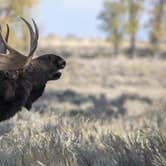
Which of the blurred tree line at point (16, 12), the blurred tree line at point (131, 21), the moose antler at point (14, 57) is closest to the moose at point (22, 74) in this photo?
the moose antler at point (14, 57)

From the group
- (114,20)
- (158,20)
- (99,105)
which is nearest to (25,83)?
(99,105)

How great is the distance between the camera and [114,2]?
6175 cm

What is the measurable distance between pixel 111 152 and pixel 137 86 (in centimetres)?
3023

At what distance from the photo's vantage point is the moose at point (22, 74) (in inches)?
348

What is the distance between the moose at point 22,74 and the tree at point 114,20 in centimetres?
5058

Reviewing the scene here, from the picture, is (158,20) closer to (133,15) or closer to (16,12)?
(133,15)

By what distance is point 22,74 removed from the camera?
9.24m

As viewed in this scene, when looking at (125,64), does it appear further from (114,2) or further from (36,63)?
(36,63)

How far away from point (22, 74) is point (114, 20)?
5376 cm

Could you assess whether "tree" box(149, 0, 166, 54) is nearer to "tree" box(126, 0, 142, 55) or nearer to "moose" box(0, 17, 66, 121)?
"tree" box(126, 0, 142, 55)

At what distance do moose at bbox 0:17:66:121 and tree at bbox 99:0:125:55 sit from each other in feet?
166

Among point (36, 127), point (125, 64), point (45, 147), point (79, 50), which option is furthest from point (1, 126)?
point (79, 50)

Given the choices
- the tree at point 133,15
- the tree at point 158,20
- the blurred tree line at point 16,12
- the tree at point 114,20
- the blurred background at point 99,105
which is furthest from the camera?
the tree at point 114,20

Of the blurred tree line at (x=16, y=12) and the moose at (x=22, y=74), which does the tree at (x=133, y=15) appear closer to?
the blurred tree line at (x=16, y=12)
